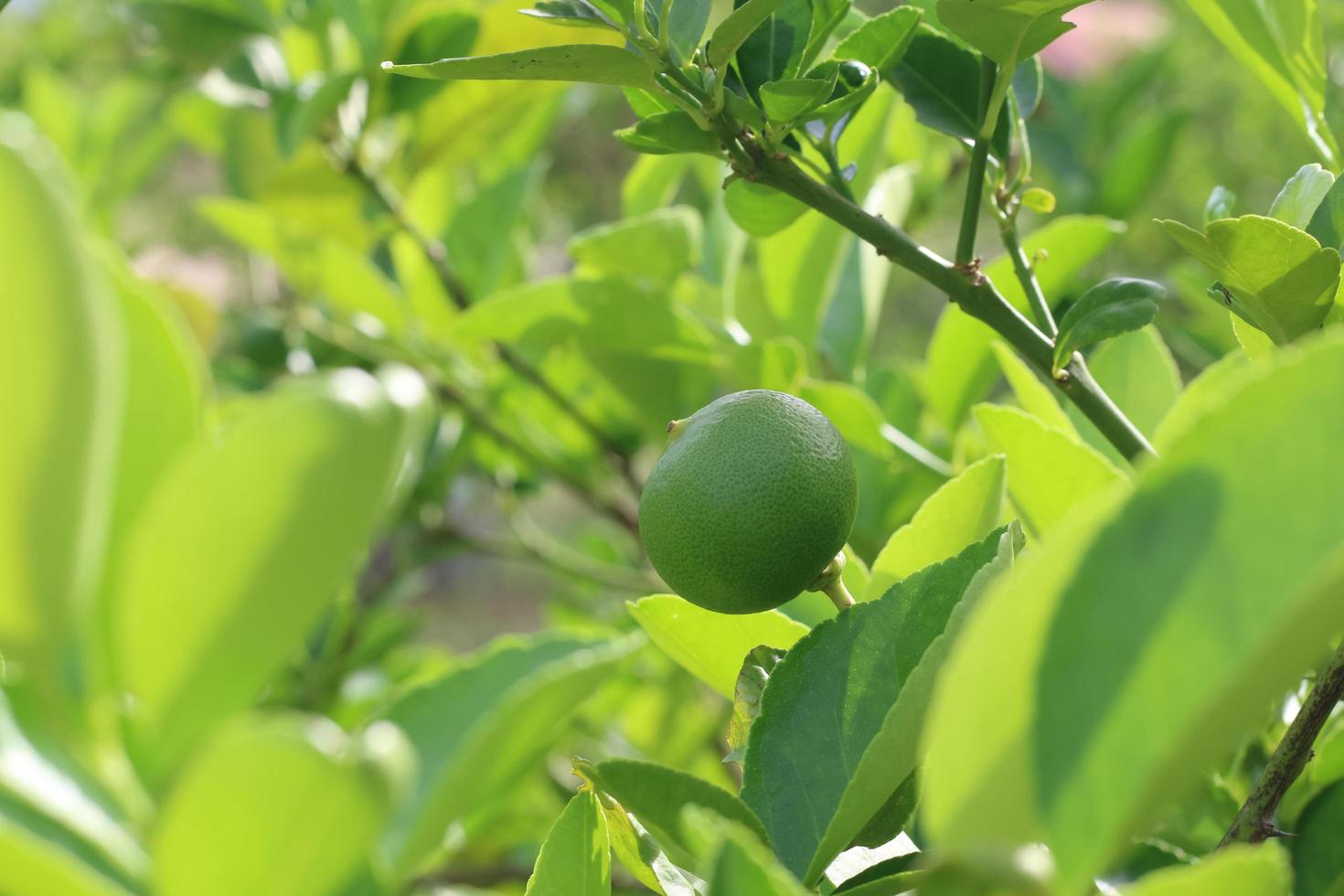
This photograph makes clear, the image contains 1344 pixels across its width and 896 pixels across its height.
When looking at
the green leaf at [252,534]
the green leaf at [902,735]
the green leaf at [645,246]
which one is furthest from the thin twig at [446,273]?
the green leaf at [252,534]

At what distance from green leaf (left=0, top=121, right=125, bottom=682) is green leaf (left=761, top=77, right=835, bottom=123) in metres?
0.30

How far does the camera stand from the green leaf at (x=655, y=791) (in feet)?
1.34

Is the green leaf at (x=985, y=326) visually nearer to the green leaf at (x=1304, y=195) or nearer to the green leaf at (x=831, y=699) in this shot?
the green leaf at (x=1304, y=195)

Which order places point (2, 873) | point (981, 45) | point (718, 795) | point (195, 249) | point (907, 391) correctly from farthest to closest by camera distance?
point (195, 249) → point (907, 391) → point (981, 45) → point (718, 795) → point (2, 873)

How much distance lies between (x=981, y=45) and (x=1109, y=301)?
0.41 feet

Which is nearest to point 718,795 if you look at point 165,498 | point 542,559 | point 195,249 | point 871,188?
point 165,498

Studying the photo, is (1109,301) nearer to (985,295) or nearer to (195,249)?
(985,295)

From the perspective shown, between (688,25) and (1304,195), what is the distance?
27 cm

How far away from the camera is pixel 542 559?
1.43 meters

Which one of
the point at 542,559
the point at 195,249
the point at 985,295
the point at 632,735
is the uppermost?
the point at 985,295

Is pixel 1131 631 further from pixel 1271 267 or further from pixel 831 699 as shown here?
pixel 1271 267

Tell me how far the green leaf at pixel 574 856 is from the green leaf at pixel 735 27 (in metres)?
0.28

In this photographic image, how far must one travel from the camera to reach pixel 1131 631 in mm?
275

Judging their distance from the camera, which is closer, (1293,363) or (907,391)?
(1293,363)
